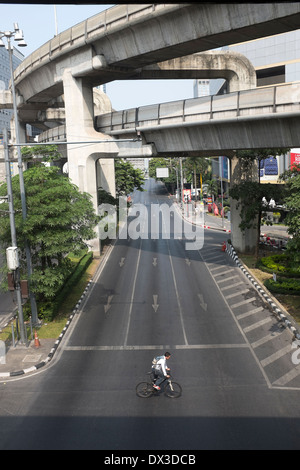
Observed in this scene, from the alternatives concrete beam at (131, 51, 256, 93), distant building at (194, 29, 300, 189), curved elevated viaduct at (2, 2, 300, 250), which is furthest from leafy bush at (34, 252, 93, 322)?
distant building at (194, 29, 300, 189)

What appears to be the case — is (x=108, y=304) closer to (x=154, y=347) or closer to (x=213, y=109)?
(x=154, y=347)

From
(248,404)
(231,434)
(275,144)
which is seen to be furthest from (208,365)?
(275,144)

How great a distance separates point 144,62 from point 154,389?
82.7ft

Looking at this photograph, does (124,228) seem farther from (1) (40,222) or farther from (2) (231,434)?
(2) (231,434)

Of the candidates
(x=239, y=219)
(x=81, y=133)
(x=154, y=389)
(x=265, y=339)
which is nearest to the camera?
(x=154, y=389)

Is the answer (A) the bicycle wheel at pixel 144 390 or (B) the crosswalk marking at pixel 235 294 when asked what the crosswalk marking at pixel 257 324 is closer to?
(B) the crosswalk marking at pixel 235 294

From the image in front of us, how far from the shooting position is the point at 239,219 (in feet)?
132

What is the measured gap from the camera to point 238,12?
2347cm

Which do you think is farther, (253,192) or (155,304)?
(253,192)

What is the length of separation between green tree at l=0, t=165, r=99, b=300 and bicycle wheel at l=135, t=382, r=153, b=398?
8404 millimetres

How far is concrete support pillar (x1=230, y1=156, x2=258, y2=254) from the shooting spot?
127 feet

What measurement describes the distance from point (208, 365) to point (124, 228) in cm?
4313

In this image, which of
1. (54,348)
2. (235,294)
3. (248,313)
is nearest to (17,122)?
(54,348)

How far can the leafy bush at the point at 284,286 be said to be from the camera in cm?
2734
